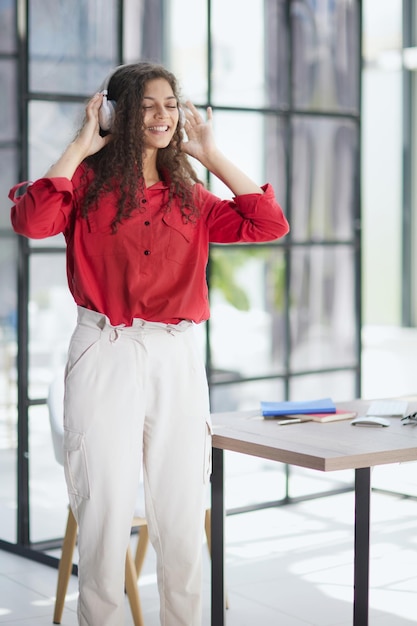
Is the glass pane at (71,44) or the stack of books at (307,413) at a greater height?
the glass pane at (71,44)

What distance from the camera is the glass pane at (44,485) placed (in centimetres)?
423

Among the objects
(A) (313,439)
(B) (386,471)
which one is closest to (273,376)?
(B) (386,471)

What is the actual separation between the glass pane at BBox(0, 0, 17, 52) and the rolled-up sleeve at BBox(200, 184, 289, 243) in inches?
61.9

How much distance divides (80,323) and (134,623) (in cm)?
121

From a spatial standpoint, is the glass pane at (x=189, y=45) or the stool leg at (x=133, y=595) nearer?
the stool leg at (x=133, y=595)

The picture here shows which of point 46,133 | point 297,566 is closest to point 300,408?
point 297,566

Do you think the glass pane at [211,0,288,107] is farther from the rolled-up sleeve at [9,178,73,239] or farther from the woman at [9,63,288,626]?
the rolled-up sleeve at [9,178,73,239]

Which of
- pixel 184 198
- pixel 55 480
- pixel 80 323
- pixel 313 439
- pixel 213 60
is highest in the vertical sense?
pixel 213 60

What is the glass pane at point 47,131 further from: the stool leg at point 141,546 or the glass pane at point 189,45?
the stool leg at point 141,546

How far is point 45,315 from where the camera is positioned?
13.8 feet

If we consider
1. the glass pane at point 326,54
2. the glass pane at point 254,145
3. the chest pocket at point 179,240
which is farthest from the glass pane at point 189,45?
the chest pocket at point 179,240

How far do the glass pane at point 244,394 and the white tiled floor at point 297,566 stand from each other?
0.77ft

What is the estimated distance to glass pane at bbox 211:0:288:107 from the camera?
→ 15.4 ft

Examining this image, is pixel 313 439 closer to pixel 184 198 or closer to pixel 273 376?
pixel 184 198
